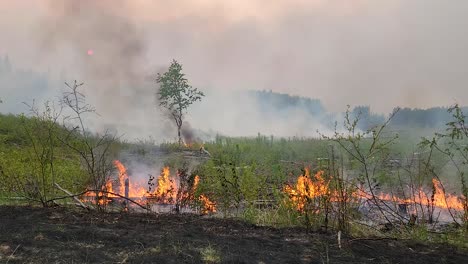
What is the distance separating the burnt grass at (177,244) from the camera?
392 centimetres

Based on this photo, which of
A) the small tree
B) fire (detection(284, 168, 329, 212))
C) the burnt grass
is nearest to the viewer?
the burnt grass

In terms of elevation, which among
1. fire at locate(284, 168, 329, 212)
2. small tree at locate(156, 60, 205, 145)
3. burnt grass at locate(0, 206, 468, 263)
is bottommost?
burnt grass at locate(0, 206, 468, 263)

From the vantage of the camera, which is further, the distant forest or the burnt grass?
the distant forest

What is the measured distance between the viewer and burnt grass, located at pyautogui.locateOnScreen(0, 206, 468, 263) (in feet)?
12.9

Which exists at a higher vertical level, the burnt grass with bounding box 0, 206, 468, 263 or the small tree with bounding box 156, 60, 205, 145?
the small tree with bounding box 156, 60, 205, 145

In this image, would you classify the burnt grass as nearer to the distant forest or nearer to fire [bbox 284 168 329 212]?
fire [bbox 284 168 329 212]

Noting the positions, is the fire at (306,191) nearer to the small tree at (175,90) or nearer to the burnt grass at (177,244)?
the burnt grass at (177,244)

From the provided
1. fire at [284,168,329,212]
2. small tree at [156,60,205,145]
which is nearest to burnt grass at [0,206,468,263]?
fire at [284,168,329,212]

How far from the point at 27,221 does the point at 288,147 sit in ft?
51.3

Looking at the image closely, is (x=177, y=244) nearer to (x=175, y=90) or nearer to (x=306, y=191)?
(x=306, y=191)

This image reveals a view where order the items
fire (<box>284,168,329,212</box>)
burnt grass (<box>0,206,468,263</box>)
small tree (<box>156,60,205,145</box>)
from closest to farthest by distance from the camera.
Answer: burnt grass (<box>0,206,468,263</box>) → fire (<box>284,168,329,212</box>) → small tree (<box>156,60,205,145</box>)

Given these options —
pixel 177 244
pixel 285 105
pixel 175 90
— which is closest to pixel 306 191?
pixel 177 244

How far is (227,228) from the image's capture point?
5414 mm

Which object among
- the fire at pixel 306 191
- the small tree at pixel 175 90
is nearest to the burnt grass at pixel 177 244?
the fire at pixel 306 191
